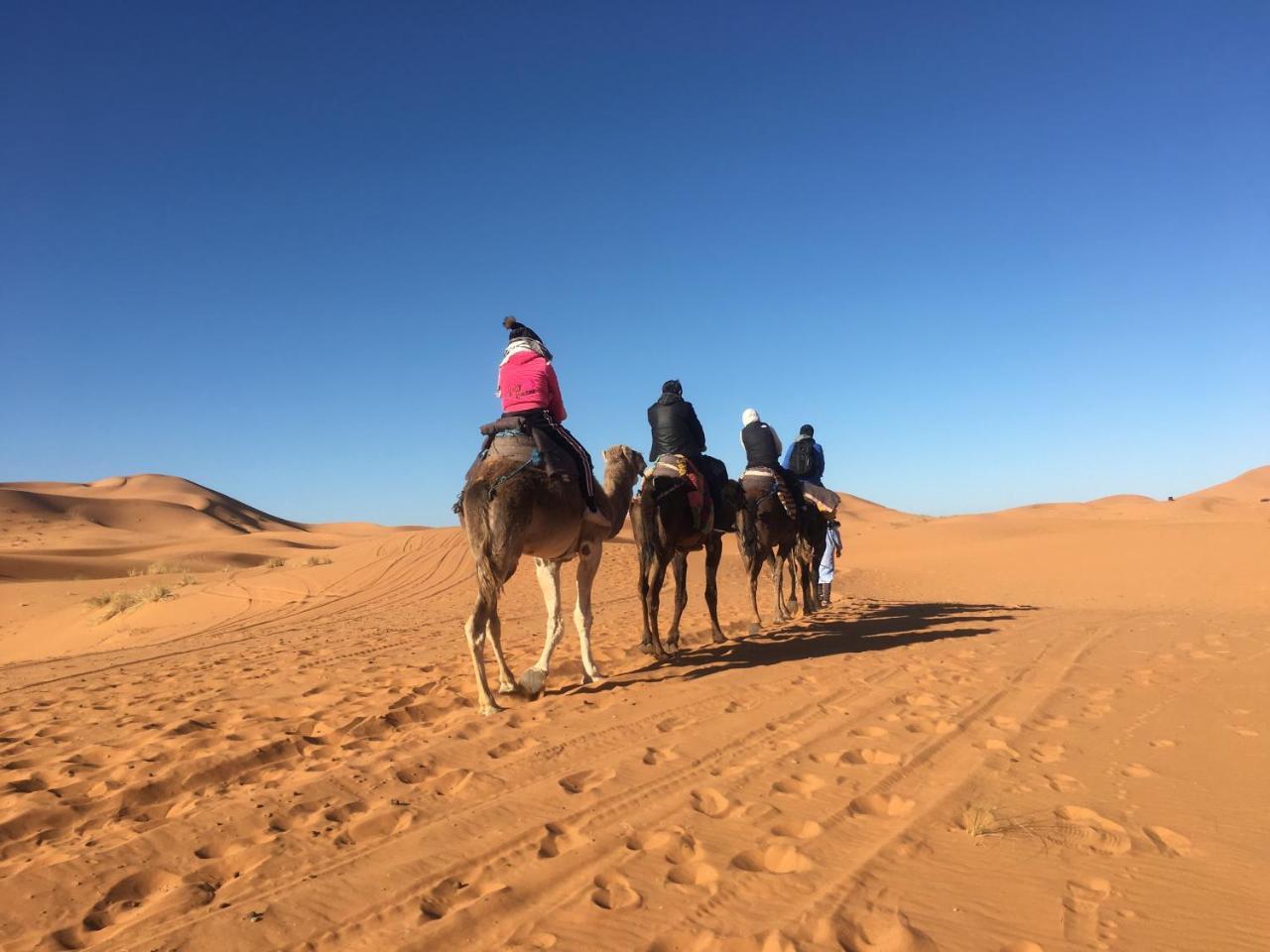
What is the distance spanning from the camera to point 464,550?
1068 inches

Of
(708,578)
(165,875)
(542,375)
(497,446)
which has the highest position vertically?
(542,375)

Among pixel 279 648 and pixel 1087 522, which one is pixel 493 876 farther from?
pixel 1087 522

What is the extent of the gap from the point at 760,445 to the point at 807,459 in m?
2.48

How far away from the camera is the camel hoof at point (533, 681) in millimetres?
6348

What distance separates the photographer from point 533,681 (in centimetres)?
636

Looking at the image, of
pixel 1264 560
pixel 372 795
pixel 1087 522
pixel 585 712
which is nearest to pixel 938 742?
pixel 585 712

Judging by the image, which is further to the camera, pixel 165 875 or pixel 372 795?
pixel 372 795

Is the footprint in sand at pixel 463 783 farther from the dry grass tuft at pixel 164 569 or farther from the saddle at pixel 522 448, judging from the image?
the dry grass tuft at pixel 164 569

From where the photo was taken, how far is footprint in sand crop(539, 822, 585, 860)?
3406mm

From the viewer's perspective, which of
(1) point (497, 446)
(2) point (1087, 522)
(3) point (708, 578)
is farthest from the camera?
(2) point (1087, 522)

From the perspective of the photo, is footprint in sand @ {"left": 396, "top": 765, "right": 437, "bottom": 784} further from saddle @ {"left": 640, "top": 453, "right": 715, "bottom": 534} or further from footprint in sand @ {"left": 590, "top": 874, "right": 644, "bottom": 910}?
saddle @ {"left": 640, "top": 453, "right": 715, "bottom": 534}

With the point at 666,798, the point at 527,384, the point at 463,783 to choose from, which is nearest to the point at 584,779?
the point at 666,798

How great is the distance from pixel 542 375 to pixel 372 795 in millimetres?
3887

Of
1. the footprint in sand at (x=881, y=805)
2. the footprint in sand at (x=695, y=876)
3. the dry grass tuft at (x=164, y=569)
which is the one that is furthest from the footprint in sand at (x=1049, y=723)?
the dry grass tuft at (x=164, y=569)
